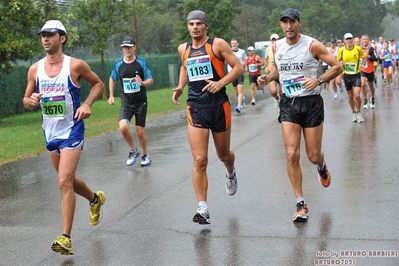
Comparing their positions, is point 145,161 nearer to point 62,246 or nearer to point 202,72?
point 202,72

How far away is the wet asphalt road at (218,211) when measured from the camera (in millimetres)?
6227

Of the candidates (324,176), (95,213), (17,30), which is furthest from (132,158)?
(17,30)

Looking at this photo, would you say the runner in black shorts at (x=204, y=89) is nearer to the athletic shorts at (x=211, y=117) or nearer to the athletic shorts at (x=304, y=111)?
the athletic shorts at (x=211, y=117)

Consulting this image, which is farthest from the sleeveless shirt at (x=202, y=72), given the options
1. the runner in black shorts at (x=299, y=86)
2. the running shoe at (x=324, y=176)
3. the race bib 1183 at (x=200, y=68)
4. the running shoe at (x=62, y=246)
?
the running shoe at (x=62, y=246)

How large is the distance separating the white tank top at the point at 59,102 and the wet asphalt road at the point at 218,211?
102 cm

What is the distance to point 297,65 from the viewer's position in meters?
7.62

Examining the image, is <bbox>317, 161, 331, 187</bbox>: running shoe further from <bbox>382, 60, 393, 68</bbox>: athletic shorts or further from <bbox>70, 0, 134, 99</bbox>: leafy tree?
<bbox>70, 0, 134, 99</bbox>: leafy tree

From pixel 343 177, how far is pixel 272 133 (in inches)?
221

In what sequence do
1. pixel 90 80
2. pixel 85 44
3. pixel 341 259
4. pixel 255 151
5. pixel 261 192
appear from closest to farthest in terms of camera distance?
pixel 341 259 < pixel 90 80 < pixel 261 192 < pixel 255 151 < pixel 85 44

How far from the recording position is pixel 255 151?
12.4m

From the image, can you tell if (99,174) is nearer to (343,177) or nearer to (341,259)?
(343,177)

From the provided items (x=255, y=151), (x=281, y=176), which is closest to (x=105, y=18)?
(x=255, y=151)

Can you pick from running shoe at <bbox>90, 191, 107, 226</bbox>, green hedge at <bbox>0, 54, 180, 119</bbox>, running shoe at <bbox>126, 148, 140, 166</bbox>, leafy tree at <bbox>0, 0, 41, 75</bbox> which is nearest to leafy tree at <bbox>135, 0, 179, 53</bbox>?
green hedge at <bbox>0, 54, 180, 119</bbox>

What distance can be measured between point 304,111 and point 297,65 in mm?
473
